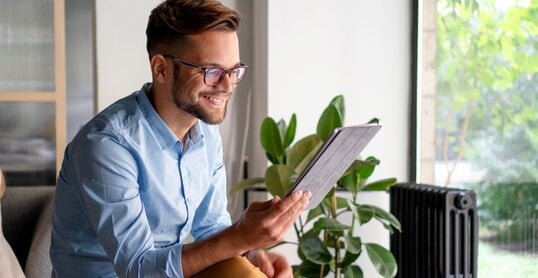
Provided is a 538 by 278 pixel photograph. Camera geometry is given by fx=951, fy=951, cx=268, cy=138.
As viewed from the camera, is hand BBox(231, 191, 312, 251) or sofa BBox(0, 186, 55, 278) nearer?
hand BBox(231, 191, 312, 251)

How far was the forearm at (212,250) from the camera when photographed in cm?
175

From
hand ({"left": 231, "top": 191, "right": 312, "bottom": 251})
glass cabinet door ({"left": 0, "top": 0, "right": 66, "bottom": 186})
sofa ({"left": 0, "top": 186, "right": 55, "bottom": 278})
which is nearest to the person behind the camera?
hand ({"left": 231, "top": 191, "right": 312, "bottom": 251})

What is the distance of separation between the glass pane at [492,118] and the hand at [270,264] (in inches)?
85.3

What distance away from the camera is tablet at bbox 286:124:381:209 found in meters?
1.76

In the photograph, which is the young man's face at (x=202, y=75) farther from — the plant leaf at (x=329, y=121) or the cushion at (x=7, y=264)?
the plant leaf at (x=329, y=121)

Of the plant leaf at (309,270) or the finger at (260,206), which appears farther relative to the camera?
the plant leaf at (309,270)

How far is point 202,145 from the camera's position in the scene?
2096 mm

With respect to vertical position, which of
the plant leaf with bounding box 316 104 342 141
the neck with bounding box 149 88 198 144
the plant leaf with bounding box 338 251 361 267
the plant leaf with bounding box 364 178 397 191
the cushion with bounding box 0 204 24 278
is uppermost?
the neck with bounding box 149 88 198 144

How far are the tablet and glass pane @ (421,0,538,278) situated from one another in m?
2.16

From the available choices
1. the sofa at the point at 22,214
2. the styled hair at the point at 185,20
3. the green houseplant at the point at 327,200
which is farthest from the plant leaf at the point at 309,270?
the styled hair at the point at 185,20

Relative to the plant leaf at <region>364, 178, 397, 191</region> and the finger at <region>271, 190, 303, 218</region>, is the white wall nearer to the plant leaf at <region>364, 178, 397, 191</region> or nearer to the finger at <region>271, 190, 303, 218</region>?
the plant leaf at <region>364, 178, 397, 191</region>

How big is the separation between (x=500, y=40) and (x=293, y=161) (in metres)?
1.02

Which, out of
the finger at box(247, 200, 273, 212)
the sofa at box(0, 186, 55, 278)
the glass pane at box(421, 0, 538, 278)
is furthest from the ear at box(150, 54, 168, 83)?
the glass pane at box(421, 0, 538, 278)

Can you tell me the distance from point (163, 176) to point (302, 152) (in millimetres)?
1990
